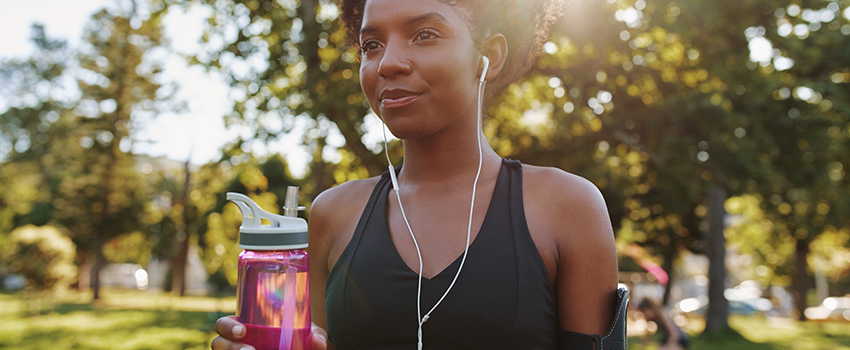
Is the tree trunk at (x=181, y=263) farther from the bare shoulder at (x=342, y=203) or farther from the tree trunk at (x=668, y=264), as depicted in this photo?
the bare shoulder at (x=342, y=203)

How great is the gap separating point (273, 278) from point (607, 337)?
0.88 meters

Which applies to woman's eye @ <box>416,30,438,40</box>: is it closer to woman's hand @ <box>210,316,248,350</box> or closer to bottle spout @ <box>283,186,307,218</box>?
bottle spout @ <box>283,186,307,218</box>

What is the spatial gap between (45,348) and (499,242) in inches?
603

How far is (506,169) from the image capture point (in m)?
1.79

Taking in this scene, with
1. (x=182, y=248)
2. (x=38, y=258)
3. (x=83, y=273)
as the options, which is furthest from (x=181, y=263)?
(x=38, y=258)

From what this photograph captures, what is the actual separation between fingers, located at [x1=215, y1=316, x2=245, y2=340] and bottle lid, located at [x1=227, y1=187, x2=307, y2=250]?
0.17m

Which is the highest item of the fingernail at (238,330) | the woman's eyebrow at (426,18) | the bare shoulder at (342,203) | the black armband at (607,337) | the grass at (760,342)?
the woman's eyebrow at (426,18)

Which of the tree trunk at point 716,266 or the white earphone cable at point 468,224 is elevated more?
the white earphone cable at point 468,224

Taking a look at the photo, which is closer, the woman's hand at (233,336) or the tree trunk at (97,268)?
the woman's hand at (233,336)

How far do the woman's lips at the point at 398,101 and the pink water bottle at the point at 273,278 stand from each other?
1.34ft

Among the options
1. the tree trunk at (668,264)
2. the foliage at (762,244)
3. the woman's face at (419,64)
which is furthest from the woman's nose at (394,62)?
the foliage at (762,244)

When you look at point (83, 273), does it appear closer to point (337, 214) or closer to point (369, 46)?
point (337, 214)

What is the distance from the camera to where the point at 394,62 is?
5.19 ft

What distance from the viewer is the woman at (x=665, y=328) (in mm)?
10289
